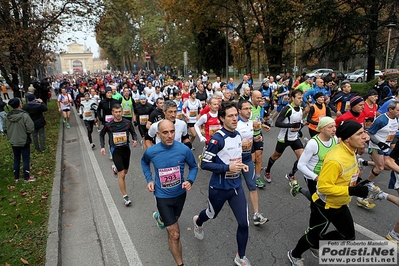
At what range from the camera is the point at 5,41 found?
12.6 m

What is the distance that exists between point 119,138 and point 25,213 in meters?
2.08

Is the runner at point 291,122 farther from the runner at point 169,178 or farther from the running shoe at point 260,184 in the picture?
the runner at point 169,178

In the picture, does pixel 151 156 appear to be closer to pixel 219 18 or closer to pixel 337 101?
pixel 337 101

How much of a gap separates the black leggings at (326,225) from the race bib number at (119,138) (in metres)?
3.62

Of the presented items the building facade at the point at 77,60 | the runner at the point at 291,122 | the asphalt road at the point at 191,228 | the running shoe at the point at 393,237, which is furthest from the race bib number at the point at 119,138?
the building facade at the point at 77,60

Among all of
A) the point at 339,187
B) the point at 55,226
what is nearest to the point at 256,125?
the point at 339,187

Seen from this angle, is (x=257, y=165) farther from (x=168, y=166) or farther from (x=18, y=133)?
(x=18, y=133)

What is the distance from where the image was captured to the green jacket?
6629 mm

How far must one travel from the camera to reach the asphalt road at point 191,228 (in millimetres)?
3889

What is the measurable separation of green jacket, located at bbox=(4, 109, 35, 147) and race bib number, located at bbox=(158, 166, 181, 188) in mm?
4822

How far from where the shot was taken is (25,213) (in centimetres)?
514

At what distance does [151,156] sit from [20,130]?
15.6ft

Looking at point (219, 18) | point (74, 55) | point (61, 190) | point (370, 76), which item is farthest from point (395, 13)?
point (74, 55)

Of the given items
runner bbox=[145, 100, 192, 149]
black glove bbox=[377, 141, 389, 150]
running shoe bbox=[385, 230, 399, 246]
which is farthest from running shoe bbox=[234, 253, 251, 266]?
black glove bbox=[377, 141, 389, 150]
